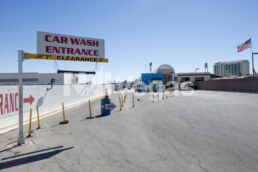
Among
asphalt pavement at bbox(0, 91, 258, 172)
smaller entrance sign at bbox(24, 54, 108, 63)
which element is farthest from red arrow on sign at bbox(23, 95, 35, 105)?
smaller entrance sign at bbox(24, 54, 108, 63)

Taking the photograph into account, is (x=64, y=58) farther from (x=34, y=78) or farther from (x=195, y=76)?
(x=195, y=76)

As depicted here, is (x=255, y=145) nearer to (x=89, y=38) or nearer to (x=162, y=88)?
(x=89, y=38)

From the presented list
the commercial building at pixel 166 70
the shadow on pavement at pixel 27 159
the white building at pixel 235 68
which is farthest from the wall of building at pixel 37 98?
the white building at pixel 235 68

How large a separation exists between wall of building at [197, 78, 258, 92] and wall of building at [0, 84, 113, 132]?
93.1 ft

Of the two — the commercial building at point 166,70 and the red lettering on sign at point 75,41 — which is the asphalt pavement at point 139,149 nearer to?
the red lettering on sign at point 75,41

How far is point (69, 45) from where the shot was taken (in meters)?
8.06

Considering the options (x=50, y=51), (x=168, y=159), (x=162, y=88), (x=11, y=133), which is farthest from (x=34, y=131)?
(x=162, y=88)

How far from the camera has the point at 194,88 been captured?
151 feet

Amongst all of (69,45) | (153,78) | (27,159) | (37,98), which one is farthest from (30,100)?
(153,78)

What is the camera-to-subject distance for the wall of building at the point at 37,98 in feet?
28.3

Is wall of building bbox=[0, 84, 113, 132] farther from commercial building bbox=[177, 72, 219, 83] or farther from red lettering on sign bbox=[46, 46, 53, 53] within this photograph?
commercial building bbox=[177, 72, 219, 83]

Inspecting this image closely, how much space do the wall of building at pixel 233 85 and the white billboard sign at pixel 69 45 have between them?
29.2 metres

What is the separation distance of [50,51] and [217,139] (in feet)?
25.5

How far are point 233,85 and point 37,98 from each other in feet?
115
